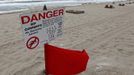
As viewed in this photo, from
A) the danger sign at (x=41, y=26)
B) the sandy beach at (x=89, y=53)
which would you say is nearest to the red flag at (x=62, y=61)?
the danger sign at (x=41, y=26)

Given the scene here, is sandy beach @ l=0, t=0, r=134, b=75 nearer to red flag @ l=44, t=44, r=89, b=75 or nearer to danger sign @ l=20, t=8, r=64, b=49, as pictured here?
red flag @ l=44, t=44, r=89, b=75

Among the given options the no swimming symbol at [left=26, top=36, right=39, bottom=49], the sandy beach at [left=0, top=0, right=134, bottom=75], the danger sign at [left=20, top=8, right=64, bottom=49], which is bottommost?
the sandy beach at [left=0, top=0, right=134, bottom=75]

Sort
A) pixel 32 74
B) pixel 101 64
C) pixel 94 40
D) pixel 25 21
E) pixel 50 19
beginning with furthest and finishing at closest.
Result: pixel 94 40, pixel 101 64, pixel 32 74, pixel 50 19, pixel 25 21

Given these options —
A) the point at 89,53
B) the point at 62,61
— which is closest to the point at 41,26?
the point at 62,61

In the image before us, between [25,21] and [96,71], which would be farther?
[96,71]

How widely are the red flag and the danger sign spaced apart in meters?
0.29

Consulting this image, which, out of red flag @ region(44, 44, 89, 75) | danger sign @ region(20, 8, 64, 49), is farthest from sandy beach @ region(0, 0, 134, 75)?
danger sign @ region(20, 8, 64, 49)

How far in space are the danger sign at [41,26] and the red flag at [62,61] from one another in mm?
292

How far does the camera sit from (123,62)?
17.2 feet

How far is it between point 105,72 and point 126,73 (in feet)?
1.44

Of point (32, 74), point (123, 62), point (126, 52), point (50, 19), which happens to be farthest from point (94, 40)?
point (50, 19)

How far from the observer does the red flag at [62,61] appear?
4.09 metres

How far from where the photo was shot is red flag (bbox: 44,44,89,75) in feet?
13.4

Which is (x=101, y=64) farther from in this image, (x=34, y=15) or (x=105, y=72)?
(x=34, y=15)
